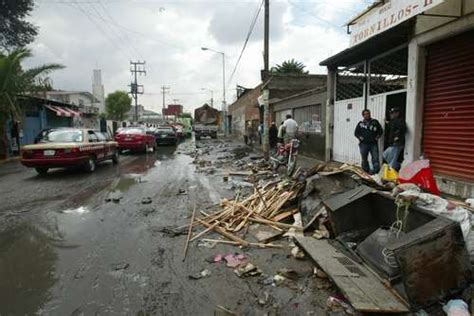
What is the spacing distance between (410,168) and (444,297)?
2.58m

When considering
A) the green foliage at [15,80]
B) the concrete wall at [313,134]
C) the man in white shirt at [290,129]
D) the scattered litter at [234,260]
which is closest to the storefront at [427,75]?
the man in white shirt at [290,129]

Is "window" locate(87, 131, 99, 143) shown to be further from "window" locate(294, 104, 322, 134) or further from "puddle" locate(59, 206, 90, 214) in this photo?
"window" locate(294, 104, 322, 134)

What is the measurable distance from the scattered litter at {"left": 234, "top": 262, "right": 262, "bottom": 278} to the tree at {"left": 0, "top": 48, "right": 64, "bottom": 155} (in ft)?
57.8

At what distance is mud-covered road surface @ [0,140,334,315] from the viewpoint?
358 centimetres

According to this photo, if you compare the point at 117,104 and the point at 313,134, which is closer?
the point at 313,134

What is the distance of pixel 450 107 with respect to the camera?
7312mm

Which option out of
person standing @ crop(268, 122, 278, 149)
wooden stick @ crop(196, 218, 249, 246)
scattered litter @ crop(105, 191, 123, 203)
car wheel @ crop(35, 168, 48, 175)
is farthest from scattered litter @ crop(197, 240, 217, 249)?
person standing @ crop(268, 122, 278, 149)

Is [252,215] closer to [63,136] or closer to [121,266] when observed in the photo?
[121,266]

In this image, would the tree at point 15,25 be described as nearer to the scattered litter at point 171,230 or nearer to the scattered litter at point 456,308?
the scattered litter at point 171,230

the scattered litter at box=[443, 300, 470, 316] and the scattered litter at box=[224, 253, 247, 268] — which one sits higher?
the scattered litter at box=[443, 300, 470, 316]

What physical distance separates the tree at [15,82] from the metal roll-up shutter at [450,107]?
18.3 meters

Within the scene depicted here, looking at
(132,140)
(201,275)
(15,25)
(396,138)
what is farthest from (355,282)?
(15,25)

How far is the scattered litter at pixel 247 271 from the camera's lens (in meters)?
4.32

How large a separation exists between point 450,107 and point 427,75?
3.57 ft
